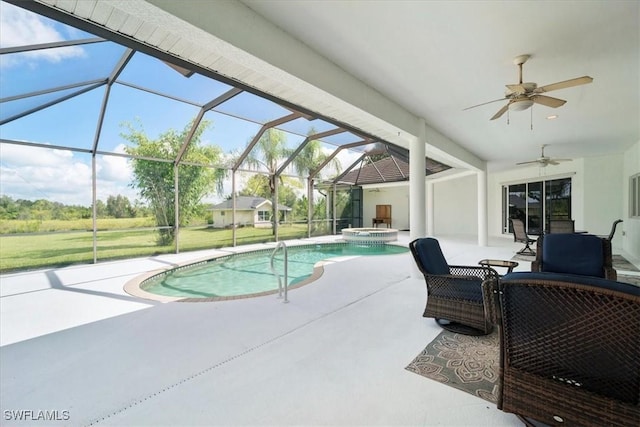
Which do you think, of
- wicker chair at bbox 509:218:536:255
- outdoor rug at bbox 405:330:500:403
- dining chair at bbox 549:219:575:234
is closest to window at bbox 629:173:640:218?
dining chair at bbox 549:219:575:234

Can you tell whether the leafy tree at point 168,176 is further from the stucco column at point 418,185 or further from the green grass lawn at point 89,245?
the stucco column at point 418,185

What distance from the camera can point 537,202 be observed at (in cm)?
1160

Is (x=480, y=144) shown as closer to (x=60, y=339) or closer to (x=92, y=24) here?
(x=92, y=24)

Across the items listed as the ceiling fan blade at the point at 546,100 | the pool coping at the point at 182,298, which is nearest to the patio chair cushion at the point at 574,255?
the ceiling fan blade at the point at 546,100

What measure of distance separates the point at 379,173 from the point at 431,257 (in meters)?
11.6

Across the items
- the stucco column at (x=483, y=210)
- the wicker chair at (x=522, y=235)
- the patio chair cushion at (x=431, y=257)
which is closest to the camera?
the patio chair cushion at (x=431, y=257)

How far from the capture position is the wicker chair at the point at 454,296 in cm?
289

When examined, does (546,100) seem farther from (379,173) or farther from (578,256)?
(379,173)

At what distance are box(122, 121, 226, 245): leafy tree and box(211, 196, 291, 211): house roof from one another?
0.78 m

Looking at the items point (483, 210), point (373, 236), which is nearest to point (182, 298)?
point (373, 236)

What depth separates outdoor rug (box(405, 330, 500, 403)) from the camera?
210 centimetres

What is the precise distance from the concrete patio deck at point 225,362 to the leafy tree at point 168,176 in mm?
5224

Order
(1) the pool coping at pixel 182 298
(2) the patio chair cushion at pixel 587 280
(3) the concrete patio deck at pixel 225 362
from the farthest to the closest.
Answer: (1) the pool coping at pixel 182 298 → (3) the concrete patio deck at pixel 225 362 → (2) the patio chair cushion at pixel 587 280

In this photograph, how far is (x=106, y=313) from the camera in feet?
11.7
